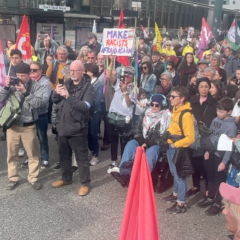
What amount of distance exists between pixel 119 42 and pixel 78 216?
11.3 feet

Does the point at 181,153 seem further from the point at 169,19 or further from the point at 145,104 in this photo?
the point at 169,19

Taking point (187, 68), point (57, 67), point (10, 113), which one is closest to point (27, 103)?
point (10, 113)

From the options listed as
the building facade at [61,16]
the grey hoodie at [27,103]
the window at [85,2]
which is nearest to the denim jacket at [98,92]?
the grey hoodie at [27,103]

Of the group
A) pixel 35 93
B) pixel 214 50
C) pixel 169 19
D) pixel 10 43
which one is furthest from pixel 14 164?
pixel 169 19

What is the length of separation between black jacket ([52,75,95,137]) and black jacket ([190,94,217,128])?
142 centimetres

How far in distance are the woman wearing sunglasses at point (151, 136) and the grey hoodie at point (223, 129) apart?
62 centimetres

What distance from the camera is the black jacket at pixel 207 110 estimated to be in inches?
190

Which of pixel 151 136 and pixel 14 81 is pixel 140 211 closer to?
pixel 151 136

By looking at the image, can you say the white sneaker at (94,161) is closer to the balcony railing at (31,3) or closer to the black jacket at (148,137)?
the black jacket at (148,137)

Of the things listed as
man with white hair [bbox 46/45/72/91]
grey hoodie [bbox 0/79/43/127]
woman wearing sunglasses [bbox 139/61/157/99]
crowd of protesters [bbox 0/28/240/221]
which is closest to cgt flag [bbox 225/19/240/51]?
woman wearing sunglasses [bbox 139/61/157/99]

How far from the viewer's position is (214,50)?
12.1 meters

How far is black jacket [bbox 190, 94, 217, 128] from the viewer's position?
4.82 m

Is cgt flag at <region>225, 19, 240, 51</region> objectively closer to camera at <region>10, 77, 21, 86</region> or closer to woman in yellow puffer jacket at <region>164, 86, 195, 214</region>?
woman in yellow puffer jacket at <region>164, 86, 195, 214</region>

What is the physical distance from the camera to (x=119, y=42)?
257 inches
